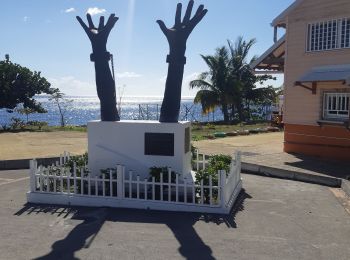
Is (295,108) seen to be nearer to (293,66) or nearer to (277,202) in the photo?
(293,66)

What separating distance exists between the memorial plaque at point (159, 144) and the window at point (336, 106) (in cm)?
750

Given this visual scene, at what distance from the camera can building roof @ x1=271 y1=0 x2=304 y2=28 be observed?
50.4 feet

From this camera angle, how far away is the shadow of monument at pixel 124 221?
21.1 feet

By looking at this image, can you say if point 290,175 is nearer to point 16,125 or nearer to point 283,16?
point 283,16

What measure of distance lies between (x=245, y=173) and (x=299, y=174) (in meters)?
1.80

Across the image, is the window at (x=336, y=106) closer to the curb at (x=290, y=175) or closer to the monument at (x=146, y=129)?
the curb at (x=290, y=175)

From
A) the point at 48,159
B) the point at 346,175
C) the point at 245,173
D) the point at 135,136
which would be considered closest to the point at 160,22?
the point at 135,136

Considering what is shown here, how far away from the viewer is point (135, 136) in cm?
988

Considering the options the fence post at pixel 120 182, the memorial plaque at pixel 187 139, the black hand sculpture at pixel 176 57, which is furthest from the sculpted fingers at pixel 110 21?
the fence post at pixel 120 182

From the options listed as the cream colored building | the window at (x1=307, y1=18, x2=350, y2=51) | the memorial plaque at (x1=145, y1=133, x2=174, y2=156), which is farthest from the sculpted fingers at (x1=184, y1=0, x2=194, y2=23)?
the window at (x1=307, y1=18, x2=350, y2=51)

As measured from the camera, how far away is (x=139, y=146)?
390 inches

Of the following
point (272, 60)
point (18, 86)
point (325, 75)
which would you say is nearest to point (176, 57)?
point (325, 75)

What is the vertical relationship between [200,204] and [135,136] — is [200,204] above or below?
below

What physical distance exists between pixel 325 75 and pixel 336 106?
1.33 meters
